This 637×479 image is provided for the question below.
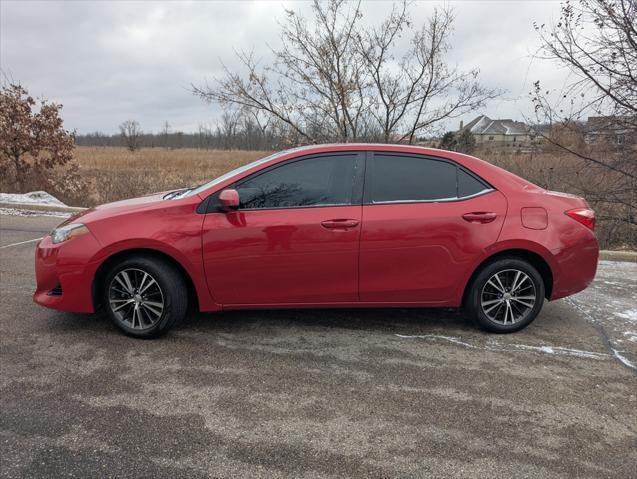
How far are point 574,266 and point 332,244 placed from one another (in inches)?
84.1

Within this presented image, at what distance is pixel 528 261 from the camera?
4.10m

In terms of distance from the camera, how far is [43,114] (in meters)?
Result: 13.9

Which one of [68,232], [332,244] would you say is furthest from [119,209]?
[332,244]

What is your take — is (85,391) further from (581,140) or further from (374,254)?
(581,140)

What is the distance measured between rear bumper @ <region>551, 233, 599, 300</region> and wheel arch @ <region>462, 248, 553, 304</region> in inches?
2.1

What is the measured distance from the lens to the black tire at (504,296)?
13.2 ft

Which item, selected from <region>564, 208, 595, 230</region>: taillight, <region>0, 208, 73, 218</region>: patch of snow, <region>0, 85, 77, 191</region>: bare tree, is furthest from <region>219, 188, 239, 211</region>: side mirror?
<region>0, 85, 77, 191</region>: bare tree

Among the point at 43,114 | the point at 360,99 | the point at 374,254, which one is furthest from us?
the point at 43,114

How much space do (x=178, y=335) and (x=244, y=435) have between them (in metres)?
1.58

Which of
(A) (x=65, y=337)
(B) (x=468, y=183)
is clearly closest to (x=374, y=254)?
(B) (x=468, y=183)

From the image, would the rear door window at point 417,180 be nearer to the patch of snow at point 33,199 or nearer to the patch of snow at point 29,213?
the patch of snow at point 29,213

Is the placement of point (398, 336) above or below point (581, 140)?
below

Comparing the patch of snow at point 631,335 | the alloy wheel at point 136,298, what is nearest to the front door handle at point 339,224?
the alloy wheel at point 136,298

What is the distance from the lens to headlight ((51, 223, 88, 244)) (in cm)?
385
